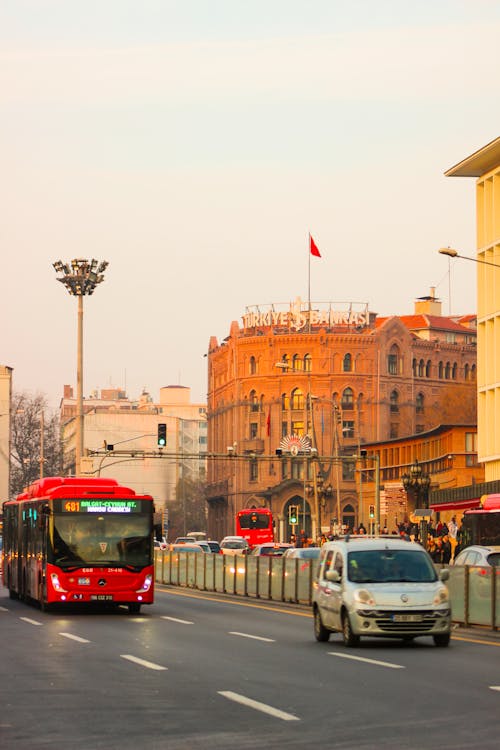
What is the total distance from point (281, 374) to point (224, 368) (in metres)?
12.2

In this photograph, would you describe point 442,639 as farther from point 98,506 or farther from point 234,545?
point 234,545

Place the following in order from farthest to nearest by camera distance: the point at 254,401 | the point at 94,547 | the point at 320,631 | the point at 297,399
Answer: the point at 254,401 → the point at 297,399 → the point at 94,547 → the point at 320,631

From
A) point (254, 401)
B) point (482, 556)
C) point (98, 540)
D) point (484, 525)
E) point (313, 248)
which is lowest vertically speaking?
point (482, 556)

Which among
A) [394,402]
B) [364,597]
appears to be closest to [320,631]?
[364,597]

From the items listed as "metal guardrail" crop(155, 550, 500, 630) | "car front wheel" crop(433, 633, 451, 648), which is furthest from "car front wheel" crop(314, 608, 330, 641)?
"metal guardrail" crop(155, 550, 500, 630)

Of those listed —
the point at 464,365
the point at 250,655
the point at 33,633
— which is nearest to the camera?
the point at 250,655

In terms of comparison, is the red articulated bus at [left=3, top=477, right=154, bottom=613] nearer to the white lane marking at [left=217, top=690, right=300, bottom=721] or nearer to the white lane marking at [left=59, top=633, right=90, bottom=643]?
the white lane marking at [left=59, top=633, right=90, bottom=643]

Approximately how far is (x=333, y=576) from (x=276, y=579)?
1903 cm

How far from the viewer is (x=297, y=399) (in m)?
150

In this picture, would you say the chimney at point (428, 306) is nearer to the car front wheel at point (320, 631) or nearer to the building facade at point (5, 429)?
the building facade at point (5, 429)

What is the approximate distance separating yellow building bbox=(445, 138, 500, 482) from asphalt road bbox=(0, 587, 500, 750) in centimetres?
4285

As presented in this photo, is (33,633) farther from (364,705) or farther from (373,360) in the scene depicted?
(373,360)

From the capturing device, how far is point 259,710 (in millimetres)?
14500

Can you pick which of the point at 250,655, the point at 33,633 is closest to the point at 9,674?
the point at 250,655
